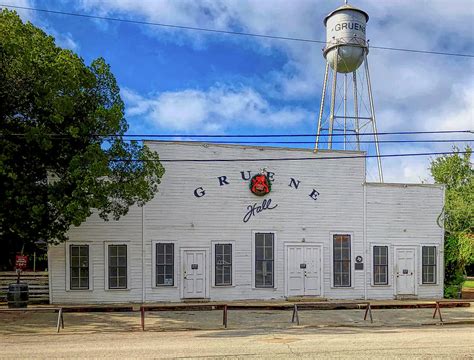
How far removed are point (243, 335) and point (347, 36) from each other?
20250 millimetres

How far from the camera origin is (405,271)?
24.2 m

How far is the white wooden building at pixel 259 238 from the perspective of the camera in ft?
71.2

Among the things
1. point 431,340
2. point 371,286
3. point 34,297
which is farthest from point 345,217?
point 34,297

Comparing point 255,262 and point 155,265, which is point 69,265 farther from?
point 255,262

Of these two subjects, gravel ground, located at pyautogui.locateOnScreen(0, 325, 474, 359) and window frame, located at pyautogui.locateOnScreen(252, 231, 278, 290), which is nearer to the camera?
gravel ground, located at pyautogui.locateOnScreen(0, 325, 474, 359)

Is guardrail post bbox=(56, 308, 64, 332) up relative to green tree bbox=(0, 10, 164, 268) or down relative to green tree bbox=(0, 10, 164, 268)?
down

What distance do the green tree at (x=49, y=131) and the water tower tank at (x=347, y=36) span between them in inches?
635

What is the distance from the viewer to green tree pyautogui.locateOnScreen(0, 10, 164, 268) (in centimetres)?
1573

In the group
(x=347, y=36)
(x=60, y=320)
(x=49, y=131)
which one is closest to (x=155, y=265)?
(x=60, y=320)

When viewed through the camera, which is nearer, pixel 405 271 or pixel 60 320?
pixel 60 320

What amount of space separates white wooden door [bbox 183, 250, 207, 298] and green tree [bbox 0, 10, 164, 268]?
5672mm

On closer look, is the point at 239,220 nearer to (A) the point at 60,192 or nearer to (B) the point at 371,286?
(B) the point at 371,286

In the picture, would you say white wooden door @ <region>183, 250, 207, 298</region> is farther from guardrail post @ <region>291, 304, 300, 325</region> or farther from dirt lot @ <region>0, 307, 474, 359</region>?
guardrail post @ <region>291, 304, 300, 325</region>

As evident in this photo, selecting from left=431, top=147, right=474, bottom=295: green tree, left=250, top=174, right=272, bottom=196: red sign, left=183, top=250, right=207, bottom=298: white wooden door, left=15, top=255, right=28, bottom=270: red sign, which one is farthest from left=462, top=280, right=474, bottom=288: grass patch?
left=15, top=255, right=28, bottom=270: red sign
